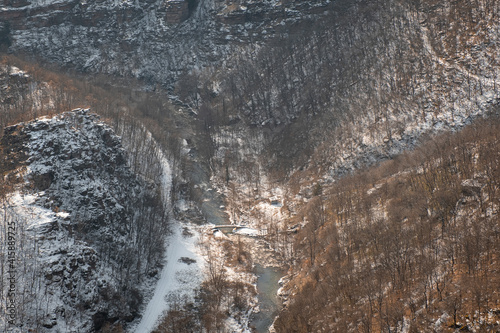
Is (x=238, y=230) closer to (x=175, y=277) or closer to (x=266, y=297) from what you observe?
(x=175, y=277)

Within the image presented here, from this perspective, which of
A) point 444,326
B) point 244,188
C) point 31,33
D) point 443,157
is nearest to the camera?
point 444,326

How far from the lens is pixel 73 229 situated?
58.9m

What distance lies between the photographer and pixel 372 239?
6359 cm

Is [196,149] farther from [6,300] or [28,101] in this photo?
[6,300]

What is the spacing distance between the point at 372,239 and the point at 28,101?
7526 centimetres

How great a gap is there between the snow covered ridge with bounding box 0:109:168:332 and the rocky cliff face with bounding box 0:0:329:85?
78042mm

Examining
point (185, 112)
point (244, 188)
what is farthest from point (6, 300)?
point (185, 112)

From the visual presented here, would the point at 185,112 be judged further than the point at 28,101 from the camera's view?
Yes

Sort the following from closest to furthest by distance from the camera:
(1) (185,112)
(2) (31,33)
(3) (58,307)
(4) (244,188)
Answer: (3) (58,307) < (4) (244,188) < (1) (185,112) < (2) (31,33)

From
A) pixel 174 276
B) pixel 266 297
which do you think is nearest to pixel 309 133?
pixel 266 297

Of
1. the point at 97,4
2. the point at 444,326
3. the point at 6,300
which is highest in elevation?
the point at 97,4

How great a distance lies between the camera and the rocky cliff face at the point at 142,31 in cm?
14875

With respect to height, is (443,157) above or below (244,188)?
above

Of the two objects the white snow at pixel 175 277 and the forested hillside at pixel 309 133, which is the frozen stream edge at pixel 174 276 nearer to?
the white snow at pixel 175 277
